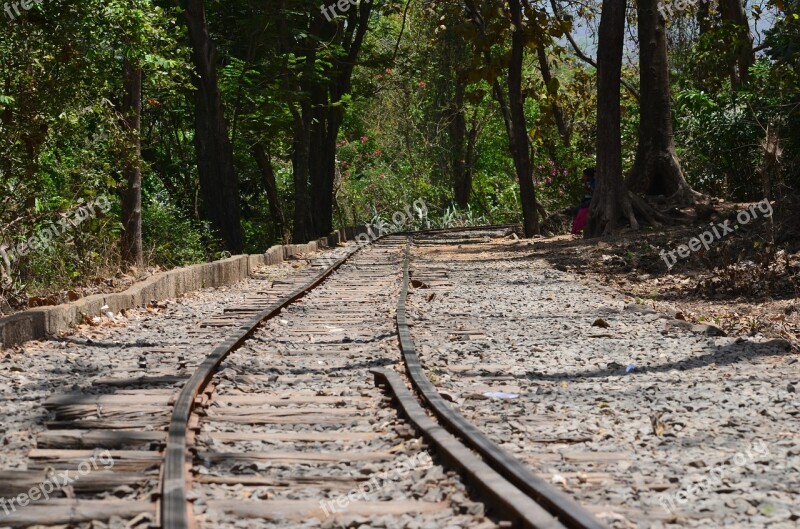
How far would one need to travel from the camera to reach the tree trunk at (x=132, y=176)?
15.1 m

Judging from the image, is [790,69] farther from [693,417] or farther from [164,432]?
[164,432]

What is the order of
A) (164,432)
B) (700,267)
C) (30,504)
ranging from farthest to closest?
(700,267) < (164,432) < (30,504)

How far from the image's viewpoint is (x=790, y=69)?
1970 centimetres

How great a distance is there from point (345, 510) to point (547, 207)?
3316 centimetres

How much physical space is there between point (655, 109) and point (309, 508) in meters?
Result: 18.4

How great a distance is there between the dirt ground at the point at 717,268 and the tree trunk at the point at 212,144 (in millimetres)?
6173

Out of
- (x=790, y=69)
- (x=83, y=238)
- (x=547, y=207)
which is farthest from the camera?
(x=547, y=207)

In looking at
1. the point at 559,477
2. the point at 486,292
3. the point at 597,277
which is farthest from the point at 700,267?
the point at 559,477

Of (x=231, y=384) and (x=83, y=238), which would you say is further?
(x=83, y=238)

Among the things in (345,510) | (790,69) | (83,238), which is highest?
(790,69)

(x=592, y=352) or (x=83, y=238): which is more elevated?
(x=83, y=238)

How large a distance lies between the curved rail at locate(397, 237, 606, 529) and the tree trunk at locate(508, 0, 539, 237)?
19676 mm

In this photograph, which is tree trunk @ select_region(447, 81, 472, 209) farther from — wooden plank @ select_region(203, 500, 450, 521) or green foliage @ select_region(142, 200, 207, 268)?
wooden plank @ select_region(203, 500, 450, 521)

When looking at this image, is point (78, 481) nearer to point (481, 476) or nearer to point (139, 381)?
point (481, 476)
